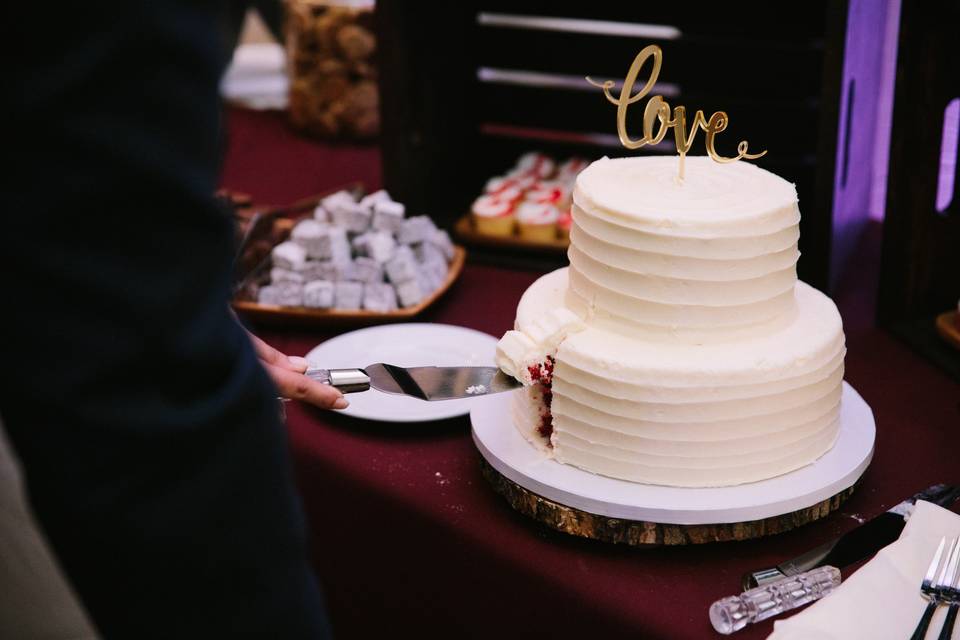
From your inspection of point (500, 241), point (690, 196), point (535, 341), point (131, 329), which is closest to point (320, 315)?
point (500, 241)

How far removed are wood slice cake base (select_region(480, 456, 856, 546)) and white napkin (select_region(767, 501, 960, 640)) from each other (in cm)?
11

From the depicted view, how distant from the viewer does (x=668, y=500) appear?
3.91 feet

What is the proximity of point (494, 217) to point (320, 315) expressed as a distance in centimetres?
55

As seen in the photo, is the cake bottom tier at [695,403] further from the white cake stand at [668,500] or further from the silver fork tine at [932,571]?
the silver fork tine at [932,571]

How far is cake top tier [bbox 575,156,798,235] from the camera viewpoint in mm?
1186

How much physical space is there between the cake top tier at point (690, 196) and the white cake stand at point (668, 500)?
0.32m

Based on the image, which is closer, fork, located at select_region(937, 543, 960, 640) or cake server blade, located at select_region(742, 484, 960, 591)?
fork, located at select_region(937, 543, 960, 640)

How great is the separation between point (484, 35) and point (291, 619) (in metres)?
2.04

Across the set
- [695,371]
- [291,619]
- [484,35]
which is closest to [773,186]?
[695,371]

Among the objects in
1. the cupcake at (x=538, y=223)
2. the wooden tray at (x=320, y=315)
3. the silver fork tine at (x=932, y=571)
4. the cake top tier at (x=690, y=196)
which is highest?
the cake top tier at (x=690, y=196)

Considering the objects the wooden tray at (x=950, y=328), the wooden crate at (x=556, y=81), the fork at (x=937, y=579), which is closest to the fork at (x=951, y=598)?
the fork at (x=937, y=579)

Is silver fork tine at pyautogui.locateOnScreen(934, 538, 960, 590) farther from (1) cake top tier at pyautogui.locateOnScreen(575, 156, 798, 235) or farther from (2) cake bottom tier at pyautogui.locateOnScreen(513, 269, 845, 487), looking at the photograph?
(1) cake top tier at pyautogui.locateOnScreen(575, 156, 798, 235)

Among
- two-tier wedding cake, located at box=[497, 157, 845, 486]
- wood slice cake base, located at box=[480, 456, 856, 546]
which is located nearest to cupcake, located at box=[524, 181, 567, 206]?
two-tier wedding cake, located at box=[497, 157, 845, 486]

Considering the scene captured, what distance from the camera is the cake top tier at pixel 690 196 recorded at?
3.89 ft
